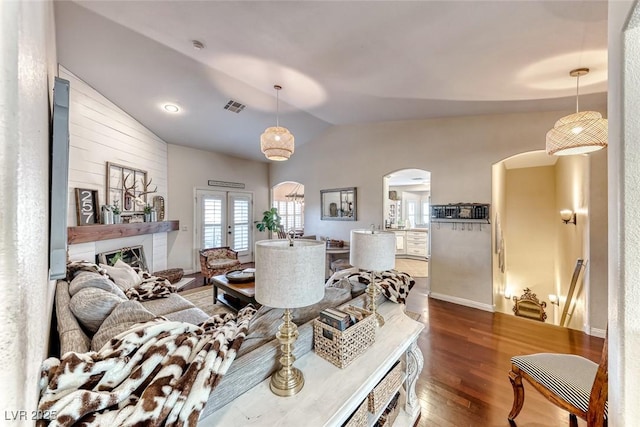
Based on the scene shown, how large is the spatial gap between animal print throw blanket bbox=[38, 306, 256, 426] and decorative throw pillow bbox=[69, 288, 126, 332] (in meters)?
0.68

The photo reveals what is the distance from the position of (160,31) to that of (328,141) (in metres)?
3.51

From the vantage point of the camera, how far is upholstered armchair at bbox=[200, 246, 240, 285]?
4496mm

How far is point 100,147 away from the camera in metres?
3.49

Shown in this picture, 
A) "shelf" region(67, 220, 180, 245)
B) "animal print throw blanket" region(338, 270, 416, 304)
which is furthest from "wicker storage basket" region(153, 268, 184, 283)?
"animal print throw blanket" region(338, 270, 416, 304)

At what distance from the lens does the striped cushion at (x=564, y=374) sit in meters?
1.36

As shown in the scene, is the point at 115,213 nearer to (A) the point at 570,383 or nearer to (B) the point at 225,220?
(B) the point at 225,220

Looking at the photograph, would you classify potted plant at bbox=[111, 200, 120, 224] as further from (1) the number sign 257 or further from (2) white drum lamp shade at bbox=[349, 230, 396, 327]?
(2) white drum lamp shade at bbox=[349, 230, 396, 327]

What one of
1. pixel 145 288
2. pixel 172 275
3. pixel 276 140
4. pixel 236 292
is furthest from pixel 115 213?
pixel 276 140

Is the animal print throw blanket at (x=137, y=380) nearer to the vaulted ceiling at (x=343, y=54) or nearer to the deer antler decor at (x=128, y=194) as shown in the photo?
the vaulted ceiling at (x=343, y=54)

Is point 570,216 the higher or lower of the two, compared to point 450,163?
lower

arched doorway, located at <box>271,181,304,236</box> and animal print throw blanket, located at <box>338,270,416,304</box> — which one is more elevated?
arched doorway, located at <box>271,181,304,236</box>

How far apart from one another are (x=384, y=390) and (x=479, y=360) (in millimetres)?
1591

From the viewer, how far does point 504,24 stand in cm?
172

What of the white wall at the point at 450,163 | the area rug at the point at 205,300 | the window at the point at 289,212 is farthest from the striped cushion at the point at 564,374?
the window at the point at 289,212
